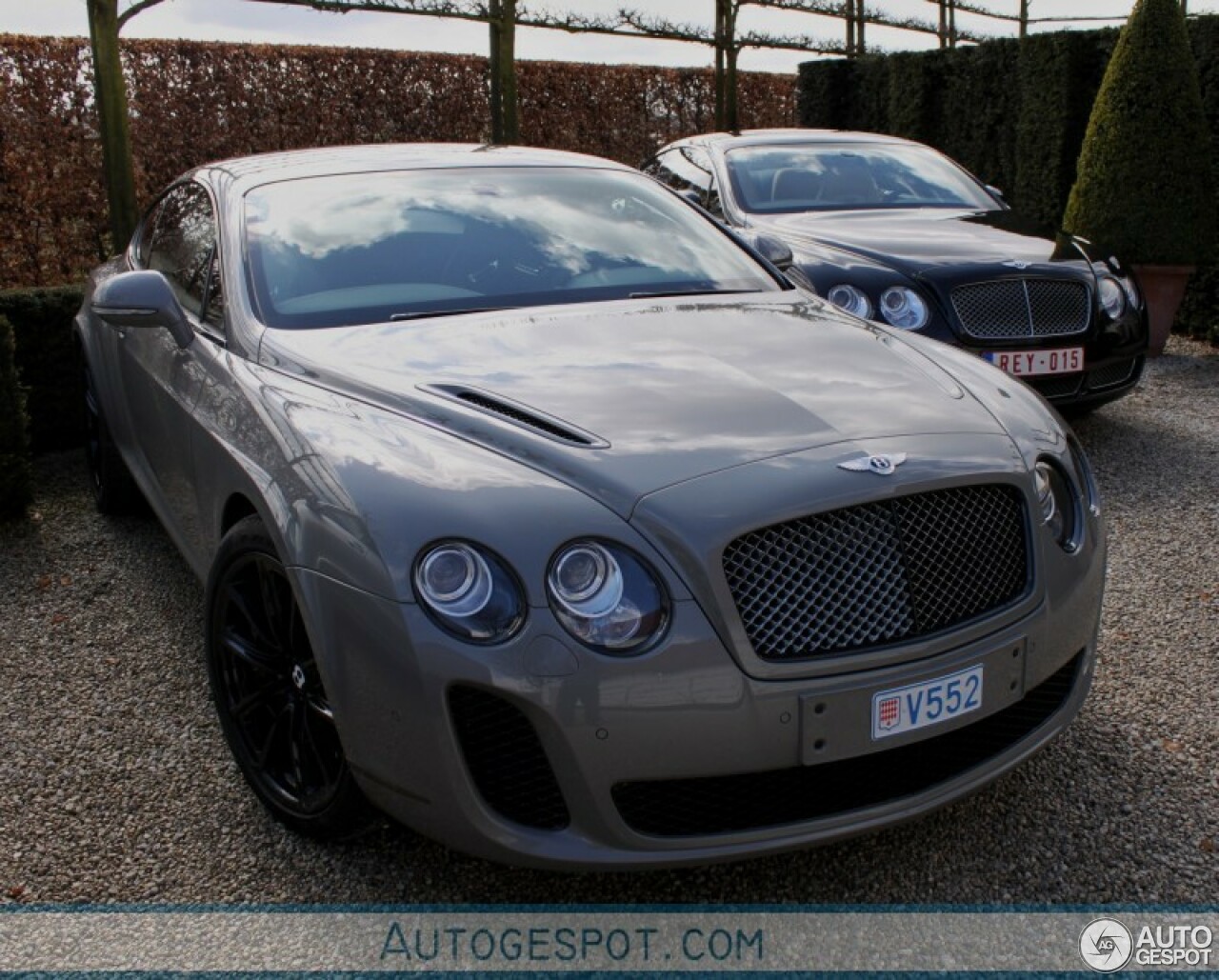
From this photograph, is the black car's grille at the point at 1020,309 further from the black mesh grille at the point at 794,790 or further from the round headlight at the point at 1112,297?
the black mesh grille at the point at 794,790

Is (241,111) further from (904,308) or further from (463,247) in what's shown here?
(463,247)

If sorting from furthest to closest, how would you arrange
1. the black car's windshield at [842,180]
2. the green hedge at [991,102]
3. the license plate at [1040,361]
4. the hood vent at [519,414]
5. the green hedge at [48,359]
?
1. the green hedge at [991,102]
2. the black car's windshield at [842,180]
3. the green hedge at [48,359]
4. the license plate at [1040,361]
5. the hood vent at [519,414]

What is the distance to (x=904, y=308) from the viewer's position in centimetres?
586

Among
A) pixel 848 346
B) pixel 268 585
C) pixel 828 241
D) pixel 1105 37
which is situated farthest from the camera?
pixel 1105 37

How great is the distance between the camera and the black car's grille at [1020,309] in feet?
19.1

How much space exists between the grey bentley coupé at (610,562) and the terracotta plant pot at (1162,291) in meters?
5.68

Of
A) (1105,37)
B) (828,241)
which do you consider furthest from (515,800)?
(1105,37)

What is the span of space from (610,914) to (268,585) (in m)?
0.99

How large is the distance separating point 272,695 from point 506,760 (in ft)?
2.61

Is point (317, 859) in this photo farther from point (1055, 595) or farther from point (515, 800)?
point (1055, 595)

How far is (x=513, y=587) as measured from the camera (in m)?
2.30

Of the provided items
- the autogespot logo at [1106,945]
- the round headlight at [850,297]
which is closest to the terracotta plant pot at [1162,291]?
the round headlight at [850,297]

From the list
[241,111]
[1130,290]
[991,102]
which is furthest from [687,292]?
[241,111]

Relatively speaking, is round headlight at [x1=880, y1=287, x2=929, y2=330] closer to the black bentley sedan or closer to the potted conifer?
the black bentley sedan
